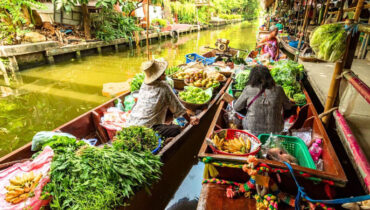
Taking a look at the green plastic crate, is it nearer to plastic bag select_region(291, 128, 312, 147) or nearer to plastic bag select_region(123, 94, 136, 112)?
plastic bag select_region(291, 128, 312, 147)

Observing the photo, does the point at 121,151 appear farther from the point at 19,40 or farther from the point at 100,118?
the point at 19,40

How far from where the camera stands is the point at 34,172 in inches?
81.4

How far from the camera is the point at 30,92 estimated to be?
7.22 m

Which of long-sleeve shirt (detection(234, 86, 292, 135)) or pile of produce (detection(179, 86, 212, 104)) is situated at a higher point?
long-sleeve shirt (detection(234, 86, 292, 135))

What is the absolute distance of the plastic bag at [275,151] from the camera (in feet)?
6.91

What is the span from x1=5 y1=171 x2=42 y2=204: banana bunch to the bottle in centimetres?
297

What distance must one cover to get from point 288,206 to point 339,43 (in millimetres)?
1722

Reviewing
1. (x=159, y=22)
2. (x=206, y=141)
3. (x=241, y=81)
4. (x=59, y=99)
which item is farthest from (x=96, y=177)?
(x=159, y=22)

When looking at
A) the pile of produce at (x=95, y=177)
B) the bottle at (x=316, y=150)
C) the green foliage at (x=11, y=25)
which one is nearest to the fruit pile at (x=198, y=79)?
the bottle at (x=316, y=150)

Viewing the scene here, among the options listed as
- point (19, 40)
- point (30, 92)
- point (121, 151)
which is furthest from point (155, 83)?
point (19, 40)

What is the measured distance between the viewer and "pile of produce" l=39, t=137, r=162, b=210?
1.84 m

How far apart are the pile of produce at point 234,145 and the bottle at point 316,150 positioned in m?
0.82

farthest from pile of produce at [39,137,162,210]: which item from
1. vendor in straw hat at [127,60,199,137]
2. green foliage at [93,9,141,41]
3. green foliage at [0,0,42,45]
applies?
green foliage at [93,9,141,41]

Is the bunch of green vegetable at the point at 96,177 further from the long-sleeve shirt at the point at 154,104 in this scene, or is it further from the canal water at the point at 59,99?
the canal water at the point at 59,99
